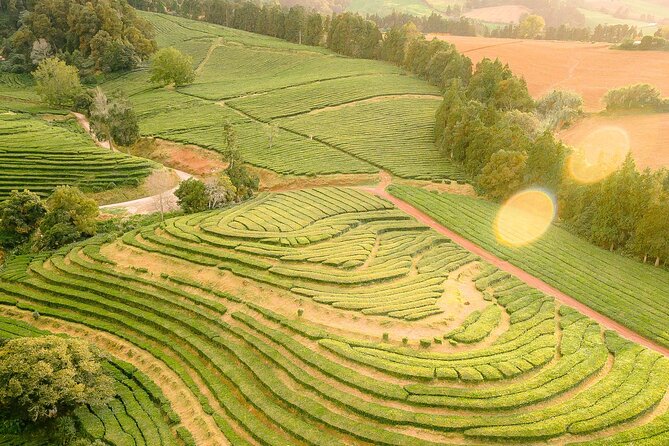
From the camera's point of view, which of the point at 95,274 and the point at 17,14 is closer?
the point at 95,274

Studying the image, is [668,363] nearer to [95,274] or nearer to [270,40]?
[95,274]

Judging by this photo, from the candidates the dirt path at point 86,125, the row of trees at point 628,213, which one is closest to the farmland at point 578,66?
the row of trees at point 628,213

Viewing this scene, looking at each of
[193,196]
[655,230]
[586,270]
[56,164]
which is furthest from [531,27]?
[56,164]

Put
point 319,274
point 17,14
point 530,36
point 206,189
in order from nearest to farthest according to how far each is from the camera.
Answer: point 319,274 < point 206,189 < point 17,14 < point 530,36

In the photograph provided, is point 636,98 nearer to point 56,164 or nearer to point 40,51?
point 56,164

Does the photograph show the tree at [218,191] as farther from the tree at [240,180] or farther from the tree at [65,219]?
the tree at [65,219]

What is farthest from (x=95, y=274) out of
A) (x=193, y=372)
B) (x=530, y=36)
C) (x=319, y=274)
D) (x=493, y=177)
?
(x=530, y=36)
